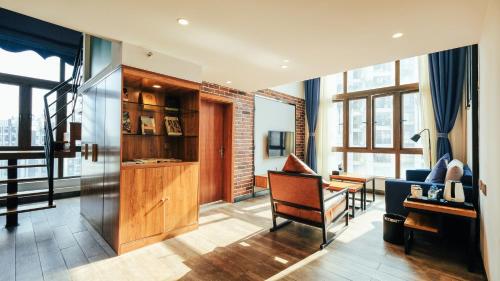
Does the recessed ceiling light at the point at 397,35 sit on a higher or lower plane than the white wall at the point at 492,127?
higher

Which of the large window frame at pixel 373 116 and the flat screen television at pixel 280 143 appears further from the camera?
the flat screen television at pixel 280 143

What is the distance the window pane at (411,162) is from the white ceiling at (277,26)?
311cm

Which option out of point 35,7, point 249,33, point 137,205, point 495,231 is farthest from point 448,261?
point 35,7

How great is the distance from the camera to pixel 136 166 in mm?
2674

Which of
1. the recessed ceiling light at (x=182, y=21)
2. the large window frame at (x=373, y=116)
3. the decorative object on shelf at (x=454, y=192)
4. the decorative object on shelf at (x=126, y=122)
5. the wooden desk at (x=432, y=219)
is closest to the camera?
the recessed ceiling light at (x=182, y=21)

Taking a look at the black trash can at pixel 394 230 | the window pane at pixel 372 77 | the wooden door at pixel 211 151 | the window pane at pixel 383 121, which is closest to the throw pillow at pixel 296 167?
the black trash can at pixel 394 230

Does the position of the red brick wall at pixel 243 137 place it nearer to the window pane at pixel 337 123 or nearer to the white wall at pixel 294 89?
the white wall at pixel 294 89

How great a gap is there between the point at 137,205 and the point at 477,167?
3736 millimetres

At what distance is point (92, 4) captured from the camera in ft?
6.14

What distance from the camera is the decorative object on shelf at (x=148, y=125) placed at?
10.1 ft

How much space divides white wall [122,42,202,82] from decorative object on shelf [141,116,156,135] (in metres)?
0.67

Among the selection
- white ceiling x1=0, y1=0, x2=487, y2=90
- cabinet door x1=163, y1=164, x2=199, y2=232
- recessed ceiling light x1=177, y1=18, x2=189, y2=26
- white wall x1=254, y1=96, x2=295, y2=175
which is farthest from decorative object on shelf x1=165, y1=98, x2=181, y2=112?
white wall x1=254, y1=96, x2=295, y2=175

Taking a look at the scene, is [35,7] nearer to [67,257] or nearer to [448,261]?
[67,257]

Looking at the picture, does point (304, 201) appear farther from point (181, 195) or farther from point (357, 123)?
point (357, 123)
